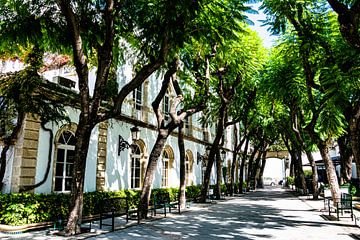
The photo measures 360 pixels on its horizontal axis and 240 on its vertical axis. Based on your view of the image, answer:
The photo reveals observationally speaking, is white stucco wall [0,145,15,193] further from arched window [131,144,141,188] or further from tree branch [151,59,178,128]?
arched window [131,144,141,188]

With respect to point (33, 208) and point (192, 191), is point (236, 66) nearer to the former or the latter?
point (192, 191)

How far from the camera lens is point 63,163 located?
39.5 ft

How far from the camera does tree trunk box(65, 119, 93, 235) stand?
27.5ft

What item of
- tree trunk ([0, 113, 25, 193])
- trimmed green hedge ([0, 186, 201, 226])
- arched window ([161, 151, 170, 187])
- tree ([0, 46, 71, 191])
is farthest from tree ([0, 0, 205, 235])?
arched window ([161, 151, 170, 187])

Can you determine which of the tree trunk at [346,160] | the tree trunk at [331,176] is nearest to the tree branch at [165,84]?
the tree trunk at [331,176]

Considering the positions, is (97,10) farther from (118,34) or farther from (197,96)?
(197,96)

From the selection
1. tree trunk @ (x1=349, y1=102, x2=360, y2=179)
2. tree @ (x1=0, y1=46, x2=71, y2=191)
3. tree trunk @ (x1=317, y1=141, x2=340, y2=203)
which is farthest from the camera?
tree trunk @ (x1=317, y1=141, x2=340, y2=203)

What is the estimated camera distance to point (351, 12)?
186 inches

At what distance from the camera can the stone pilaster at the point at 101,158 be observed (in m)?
13.8

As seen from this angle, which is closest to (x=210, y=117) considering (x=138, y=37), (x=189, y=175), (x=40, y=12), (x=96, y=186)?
(x=189, y=175)

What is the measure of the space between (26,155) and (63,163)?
180cm

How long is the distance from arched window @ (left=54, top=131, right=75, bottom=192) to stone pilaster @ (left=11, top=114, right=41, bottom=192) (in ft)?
3.98

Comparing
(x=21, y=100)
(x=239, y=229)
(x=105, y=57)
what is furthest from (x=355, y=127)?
(x=21, y=100)

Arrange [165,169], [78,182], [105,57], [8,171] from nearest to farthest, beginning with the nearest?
[78,182] < [105,57] < [8,171] < [165,169]
